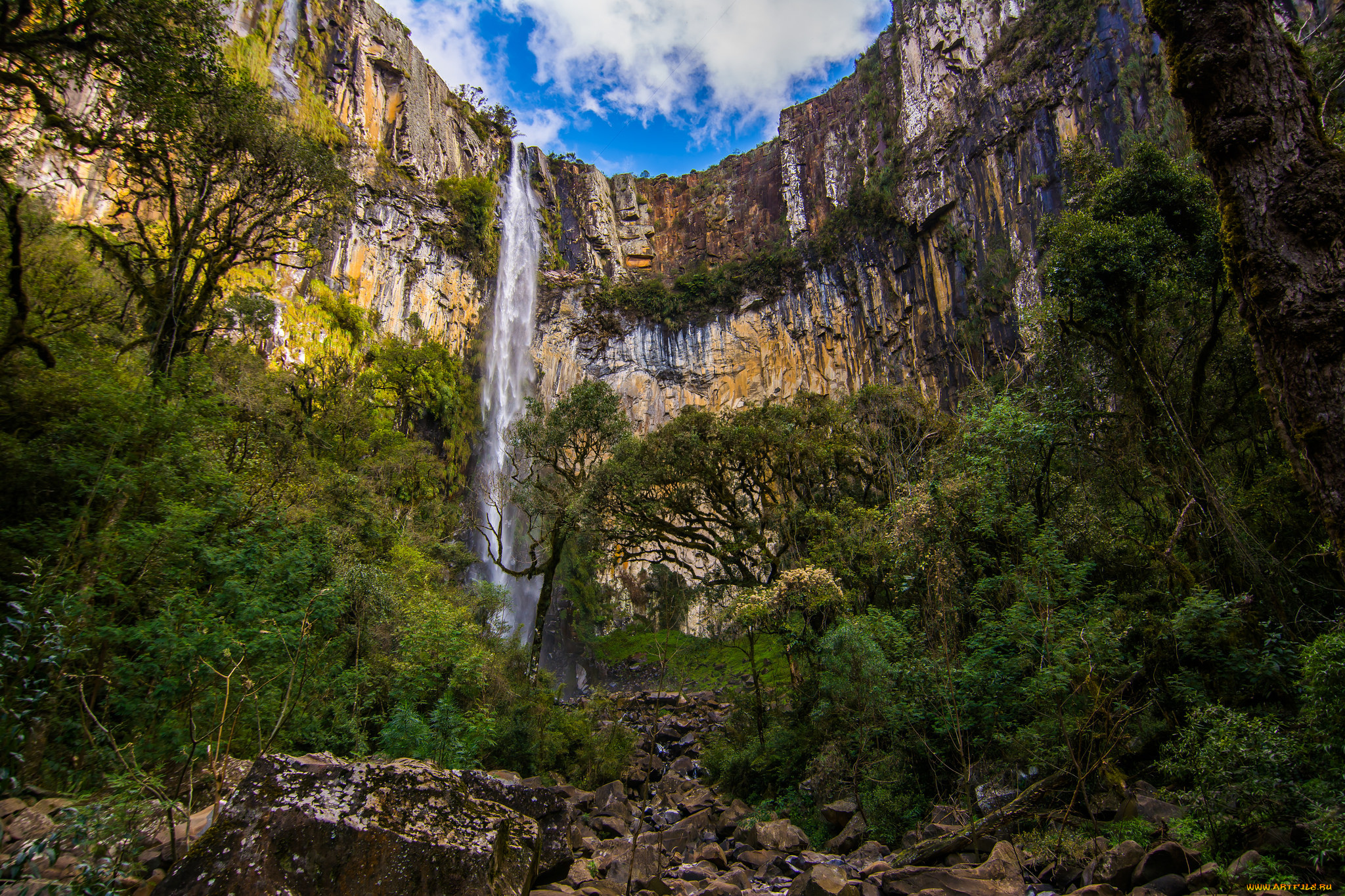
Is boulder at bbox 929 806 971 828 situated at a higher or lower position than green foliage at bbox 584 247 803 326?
lower

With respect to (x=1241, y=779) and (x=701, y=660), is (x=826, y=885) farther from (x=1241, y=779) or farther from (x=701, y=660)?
(x=701, y=660)

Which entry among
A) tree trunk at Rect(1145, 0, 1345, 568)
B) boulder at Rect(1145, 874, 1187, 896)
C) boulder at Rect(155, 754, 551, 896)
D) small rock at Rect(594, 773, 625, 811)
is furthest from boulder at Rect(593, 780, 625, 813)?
tree trunk at Rect(1145, 0, 1345, 568)

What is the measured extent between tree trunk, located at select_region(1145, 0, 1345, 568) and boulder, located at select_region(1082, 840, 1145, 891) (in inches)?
108

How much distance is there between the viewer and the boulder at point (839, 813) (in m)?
6.95

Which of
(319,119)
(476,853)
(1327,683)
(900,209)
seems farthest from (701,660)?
(319,119)

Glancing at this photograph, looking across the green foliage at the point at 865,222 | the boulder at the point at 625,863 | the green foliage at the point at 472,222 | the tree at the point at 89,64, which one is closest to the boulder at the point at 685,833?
the boulder at the point at 625,863

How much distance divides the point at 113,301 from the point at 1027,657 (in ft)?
41.7

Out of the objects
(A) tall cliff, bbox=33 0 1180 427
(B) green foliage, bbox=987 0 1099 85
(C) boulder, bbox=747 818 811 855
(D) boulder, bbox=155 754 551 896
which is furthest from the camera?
(A) tall cliff, bbox=33 0 1180 427

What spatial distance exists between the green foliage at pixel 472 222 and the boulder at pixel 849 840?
3191 cm

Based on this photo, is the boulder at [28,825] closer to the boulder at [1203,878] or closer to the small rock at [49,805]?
the small rock at [49,805]

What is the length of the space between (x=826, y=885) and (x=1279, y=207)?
4.73 metres

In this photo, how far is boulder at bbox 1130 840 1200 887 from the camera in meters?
3.71

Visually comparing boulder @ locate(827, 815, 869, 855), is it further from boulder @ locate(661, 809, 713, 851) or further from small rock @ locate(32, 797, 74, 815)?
small rock @ locate(32, 797, 74, 815)

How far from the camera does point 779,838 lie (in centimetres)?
659
